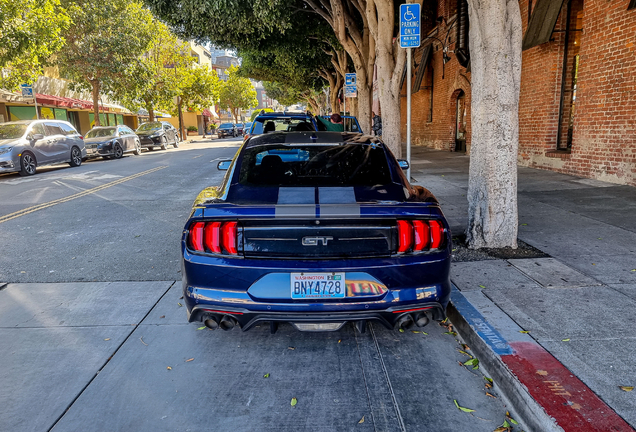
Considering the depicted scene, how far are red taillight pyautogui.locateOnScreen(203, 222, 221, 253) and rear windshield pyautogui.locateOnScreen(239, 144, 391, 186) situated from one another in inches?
25.6

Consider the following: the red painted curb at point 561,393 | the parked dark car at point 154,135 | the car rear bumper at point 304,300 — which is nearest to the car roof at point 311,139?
the car rear bumper at point 304,300

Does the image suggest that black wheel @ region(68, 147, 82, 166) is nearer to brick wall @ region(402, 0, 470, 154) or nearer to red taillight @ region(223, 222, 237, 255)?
brick wall @ region(402, 0, 470, 154)

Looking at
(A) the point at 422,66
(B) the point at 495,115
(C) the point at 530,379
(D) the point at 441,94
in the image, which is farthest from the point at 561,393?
(A) the point at 422,66

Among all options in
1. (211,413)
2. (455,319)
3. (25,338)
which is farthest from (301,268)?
(25,338)

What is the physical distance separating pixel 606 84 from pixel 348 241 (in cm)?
959

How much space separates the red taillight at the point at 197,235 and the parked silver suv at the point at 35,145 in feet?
45.2

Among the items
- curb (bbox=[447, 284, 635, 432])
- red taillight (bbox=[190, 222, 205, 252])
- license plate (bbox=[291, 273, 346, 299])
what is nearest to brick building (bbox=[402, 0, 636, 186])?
curb (bbox=[447, 284, 635, 432])

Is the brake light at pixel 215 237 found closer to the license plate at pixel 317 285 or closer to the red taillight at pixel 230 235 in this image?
the red taillight at pixel 230 235

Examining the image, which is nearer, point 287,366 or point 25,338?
point 287,366

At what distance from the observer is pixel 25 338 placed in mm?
3836

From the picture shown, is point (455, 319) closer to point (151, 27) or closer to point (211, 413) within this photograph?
point (211, 413)

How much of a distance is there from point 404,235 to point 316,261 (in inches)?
24.5

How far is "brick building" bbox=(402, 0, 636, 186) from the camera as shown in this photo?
31.3ft

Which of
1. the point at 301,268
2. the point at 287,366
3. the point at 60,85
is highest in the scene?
the point at 60,85
